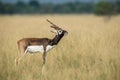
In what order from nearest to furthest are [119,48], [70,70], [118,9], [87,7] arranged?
[70,70] → [119,48] → [118,9] → [87,7]

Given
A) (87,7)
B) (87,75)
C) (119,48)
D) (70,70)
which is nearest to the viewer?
(87,75)

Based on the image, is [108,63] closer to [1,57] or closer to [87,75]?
[87,75]

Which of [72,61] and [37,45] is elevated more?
[37,45]

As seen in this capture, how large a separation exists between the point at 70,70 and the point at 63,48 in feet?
5.99

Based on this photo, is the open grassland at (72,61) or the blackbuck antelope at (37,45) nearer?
the open grassland at (72,61)

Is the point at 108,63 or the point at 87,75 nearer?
the point at 87,75

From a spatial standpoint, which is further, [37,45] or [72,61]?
[72,61]

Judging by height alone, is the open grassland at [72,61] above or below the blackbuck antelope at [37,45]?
below

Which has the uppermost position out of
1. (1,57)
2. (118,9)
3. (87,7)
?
(1,57)

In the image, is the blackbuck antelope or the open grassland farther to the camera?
the blackbuck antelope

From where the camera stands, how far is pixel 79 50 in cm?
914

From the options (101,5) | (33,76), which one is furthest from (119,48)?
(101,5)

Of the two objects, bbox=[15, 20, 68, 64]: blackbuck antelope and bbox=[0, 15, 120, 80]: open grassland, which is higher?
bbox=[15, 20, 68, 64]: blackbuck antelope

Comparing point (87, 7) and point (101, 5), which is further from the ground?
point (101, 5)
